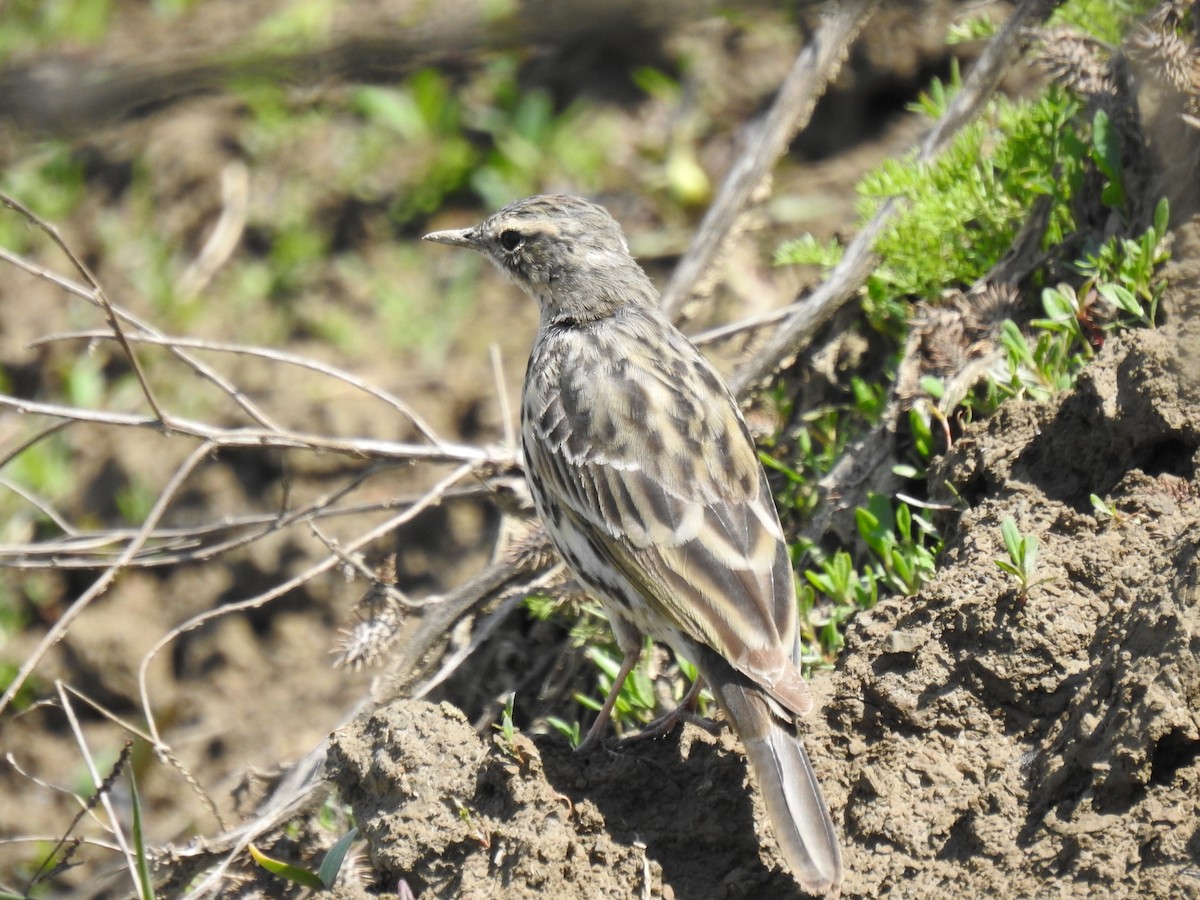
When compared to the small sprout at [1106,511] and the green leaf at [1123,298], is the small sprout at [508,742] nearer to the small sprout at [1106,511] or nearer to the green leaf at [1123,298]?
the small sprout at [1106,511]

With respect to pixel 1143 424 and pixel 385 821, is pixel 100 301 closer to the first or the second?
pixel 385 821

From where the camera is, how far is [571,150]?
9.09 m

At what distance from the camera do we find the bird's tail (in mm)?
3711

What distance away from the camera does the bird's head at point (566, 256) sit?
6043 millimetres

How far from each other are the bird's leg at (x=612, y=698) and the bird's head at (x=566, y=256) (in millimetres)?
1657

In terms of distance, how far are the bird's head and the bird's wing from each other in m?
0.40

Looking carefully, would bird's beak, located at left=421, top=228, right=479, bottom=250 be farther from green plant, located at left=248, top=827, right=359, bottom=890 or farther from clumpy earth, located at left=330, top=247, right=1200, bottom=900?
green plant, located at left=248, top=827, right=359, bottom=890

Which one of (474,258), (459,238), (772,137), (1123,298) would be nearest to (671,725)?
(1123,298)

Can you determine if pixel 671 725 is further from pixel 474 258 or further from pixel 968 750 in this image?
pixel 474 258

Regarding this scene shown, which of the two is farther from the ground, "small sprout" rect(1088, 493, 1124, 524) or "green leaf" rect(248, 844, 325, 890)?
"small sprout" rect(1088, 493, 1124, 524)

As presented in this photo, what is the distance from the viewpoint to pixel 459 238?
6426 mm

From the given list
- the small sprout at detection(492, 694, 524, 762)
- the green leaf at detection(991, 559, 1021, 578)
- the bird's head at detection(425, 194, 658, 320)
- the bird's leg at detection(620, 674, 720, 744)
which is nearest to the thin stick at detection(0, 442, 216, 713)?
the bird's head at detection(425, 194, 658, 320)

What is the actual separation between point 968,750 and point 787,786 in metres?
0.64

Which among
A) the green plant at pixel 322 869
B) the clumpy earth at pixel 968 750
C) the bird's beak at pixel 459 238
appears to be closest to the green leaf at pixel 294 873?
the green plant at pixel 322 869
